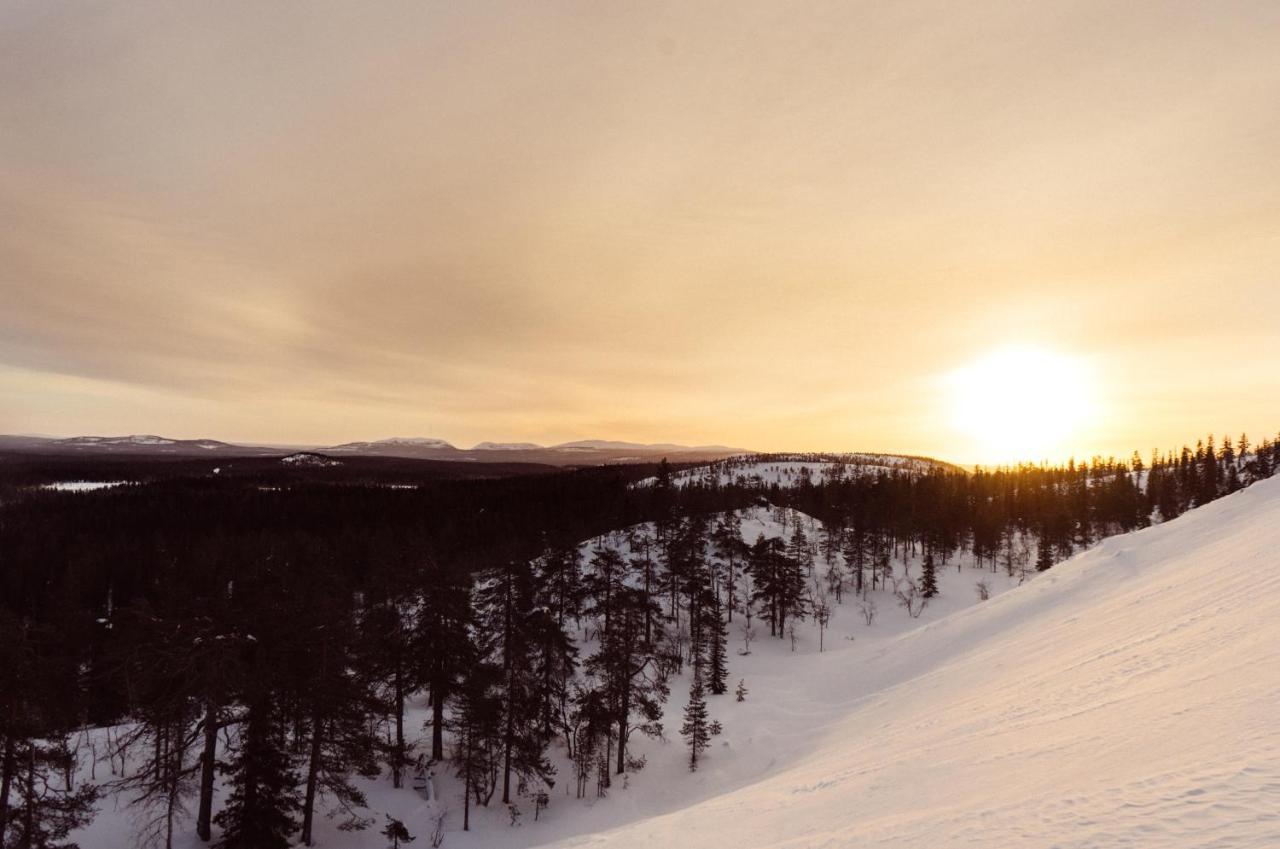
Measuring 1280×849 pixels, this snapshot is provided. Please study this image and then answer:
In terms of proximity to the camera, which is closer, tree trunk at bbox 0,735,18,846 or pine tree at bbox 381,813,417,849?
tree trunk at bbox 0,735,18,846

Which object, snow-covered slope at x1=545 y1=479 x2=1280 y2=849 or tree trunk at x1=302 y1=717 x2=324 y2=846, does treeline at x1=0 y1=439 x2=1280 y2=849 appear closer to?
tree trunk at x1=302 y1=717 x2=324 y2=846

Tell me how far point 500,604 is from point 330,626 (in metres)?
14.4

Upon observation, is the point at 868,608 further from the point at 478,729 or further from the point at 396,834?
the point at 396,834

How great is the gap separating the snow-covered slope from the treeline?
40.5ft

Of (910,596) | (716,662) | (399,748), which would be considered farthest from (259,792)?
(910,596)

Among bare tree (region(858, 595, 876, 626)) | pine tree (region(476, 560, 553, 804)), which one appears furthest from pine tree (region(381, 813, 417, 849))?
bare tree (region(858, 595, 876, 626))

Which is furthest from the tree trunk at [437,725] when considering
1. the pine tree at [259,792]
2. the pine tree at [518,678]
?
the pine tree at [259,792]

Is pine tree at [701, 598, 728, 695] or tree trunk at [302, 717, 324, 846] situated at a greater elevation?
tree trunk at [302, 717, 324, 846]

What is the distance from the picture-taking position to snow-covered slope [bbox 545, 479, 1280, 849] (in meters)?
9.16

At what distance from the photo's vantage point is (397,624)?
36.5 m

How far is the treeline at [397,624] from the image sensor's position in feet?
72.9

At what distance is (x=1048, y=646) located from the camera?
1065 inches

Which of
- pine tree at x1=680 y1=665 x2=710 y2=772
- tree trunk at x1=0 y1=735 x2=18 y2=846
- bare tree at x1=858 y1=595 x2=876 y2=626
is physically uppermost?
tree trunk at x1=0 y1=735 x2=18 y2=846

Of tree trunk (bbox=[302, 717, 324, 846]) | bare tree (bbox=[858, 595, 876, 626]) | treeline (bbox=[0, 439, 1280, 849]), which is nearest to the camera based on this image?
treeline (bbox=[0, 439, 1280, 849])
